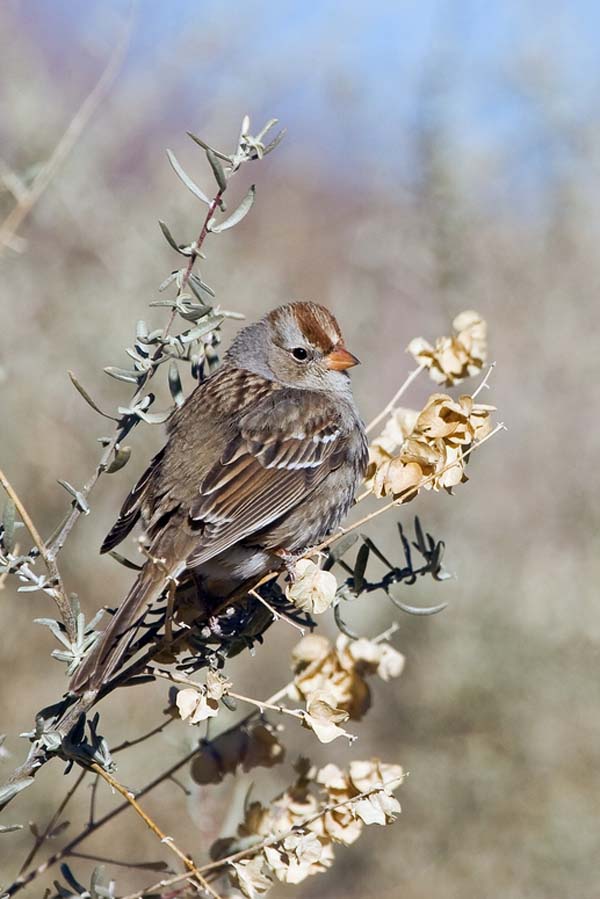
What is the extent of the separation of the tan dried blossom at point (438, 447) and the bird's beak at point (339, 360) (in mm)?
1622

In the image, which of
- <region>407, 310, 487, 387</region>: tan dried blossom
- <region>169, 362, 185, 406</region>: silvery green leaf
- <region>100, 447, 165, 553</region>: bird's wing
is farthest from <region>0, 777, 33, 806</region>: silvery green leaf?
<region>407, 310, 487, 387</region>: tan dried blossom

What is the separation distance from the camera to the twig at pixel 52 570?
1.94 meters

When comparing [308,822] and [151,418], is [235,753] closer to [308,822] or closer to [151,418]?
[308,822]

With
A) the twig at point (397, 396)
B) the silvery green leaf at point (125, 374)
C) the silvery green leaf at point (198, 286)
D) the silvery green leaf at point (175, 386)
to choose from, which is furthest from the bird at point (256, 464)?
the silvery green leaf at point (198, 286)

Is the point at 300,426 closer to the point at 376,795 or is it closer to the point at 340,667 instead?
the point at 340,667

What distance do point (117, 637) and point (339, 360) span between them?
1920mm

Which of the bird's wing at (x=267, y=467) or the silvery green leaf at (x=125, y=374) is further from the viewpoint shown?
the bird's wing at (x=267, y=467)

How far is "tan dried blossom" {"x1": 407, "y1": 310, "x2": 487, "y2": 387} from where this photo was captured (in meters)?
2.65

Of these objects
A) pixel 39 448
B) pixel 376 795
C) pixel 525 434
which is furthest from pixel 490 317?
pixel 376 795

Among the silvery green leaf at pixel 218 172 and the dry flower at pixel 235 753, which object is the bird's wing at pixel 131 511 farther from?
the silvery green leaf at pixel 218 172

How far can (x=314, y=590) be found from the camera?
2242 millimetres

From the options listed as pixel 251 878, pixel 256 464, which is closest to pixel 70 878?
pixel 251 878

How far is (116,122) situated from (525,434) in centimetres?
233

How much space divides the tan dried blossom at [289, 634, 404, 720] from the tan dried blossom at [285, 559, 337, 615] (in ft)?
1.12
